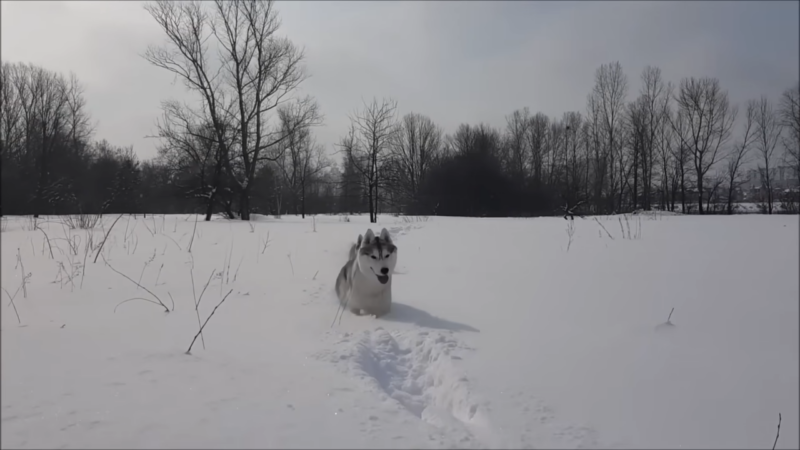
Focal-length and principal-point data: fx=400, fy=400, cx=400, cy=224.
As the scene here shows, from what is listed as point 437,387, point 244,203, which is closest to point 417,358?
point 437,387

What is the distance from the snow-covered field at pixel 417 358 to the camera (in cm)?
150

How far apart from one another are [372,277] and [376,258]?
167mm

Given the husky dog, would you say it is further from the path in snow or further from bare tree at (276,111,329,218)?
bare tree at (276,111,329,218)

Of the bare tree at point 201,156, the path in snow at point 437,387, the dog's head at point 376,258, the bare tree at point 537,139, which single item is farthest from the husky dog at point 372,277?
the bare tree at point 537,139

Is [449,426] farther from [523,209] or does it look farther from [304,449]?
[523,209]

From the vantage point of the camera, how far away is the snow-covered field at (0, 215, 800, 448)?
4.93ft

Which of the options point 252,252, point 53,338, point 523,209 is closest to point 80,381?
point 53,338

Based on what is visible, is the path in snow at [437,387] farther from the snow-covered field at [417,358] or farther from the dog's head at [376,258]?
the dog's head at [376,258]

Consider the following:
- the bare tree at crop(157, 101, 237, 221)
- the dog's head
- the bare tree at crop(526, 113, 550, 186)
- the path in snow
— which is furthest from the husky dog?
the bare tree at crop(526, 113, 550, 186)

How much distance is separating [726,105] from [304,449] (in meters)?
29.9

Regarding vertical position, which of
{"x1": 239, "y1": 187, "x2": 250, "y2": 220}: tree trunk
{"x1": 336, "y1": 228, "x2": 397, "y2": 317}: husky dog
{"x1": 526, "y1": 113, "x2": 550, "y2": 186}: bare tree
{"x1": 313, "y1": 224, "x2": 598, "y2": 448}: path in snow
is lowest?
{"x1": 313, "y1": 224, "x2": 598, "y2": 448}: path in snow

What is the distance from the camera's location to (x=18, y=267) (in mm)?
3707

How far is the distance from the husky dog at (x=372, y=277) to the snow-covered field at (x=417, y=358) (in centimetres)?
17

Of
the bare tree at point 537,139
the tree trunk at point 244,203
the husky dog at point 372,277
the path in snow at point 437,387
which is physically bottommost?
the path in snow at point 437,387
